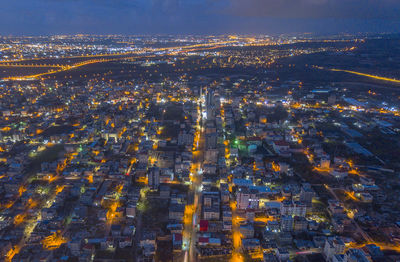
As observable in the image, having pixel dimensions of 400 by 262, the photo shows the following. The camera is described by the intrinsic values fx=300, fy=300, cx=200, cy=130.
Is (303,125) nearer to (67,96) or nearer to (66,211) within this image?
(66,211)

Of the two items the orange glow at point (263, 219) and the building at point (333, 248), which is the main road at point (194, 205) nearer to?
the orange glow at point (263, 219)

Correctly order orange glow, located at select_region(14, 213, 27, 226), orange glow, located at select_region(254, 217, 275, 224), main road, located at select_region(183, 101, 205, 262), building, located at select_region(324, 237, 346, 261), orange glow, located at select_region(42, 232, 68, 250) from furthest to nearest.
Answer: orange glow, located at select_region(254, 217, 275, 224) → orange glow, located at select_region(14, 213, 27, 226) → main road, located at select_region(183, 101, 205, 262) → orange glow, located at select_region(42, 232, 68, 250) → building, located at select_region(324, 237, 346, 261)

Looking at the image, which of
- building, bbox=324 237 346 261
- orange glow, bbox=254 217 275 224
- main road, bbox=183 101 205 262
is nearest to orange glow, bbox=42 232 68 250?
main road, bbox=183 101 205 262

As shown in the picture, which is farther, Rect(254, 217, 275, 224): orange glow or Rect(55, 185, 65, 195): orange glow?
Rect(55, 185, 65, 195): orange glow

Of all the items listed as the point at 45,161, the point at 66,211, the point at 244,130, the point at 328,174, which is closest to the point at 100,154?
the point at 45,161

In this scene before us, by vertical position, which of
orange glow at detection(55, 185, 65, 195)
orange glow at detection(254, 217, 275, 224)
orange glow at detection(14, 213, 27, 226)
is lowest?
orange glow at detection(254, 217, 275, 224)

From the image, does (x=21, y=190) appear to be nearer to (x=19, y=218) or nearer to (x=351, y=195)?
(x=19, y=218)

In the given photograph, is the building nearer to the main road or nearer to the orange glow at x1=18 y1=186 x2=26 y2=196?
the main road

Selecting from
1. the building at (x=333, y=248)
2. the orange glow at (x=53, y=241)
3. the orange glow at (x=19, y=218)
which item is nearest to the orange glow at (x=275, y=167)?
the building at (x=333, y=248)

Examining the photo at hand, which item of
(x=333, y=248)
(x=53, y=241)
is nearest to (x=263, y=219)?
(x=333, y=248)
